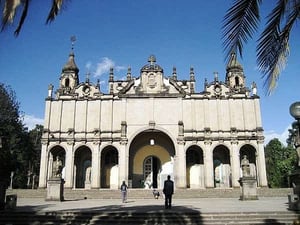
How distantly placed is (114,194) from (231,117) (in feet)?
51.5

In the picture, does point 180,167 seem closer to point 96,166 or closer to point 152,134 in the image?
point 152,134

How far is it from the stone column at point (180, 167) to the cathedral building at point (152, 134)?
0.34 feet

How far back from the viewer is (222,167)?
118 ft

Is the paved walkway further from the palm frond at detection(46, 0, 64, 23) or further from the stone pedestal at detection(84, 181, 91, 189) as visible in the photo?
the stone pedestal at detection(84, 181, 91, 189)

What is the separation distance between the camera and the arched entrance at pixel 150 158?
3534cm

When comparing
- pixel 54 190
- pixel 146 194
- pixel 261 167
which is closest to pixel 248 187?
pixel 146 194

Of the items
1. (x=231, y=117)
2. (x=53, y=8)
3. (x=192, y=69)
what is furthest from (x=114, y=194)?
(x=53, y=8)

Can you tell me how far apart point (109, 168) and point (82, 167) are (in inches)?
124

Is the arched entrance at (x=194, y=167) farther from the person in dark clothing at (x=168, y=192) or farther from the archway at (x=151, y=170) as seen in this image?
the person in dark clothing at (x=168, y=192)

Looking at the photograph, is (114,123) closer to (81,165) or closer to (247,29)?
(81,165)

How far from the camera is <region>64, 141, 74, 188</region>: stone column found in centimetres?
3356

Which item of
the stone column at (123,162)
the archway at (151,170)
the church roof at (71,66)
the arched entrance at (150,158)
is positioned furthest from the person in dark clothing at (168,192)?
the church roof at (71,66)

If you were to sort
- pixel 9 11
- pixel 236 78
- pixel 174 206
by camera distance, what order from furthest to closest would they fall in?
pixel 236 78 < pixel 174 206 < pixel 9 11

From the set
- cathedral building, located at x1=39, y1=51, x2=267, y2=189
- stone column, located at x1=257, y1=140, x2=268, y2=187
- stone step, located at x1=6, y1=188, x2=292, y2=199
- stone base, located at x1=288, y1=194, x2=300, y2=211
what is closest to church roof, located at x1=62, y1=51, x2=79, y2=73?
cathedral building, located at x1=39, y1=51, x2=267, y2=189
